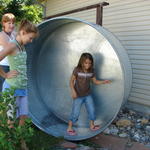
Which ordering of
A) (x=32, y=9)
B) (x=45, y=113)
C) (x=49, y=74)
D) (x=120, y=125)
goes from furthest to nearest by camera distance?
(x=32, y=9), (x=49, y=74), (x=45, y=113), (x=120, y=125)

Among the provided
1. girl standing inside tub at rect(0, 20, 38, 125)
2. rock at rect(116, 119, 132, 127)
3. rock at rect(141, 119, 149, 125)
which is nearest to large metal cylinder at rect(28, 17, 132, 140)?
rock at rect(116, 119, 132, 127)

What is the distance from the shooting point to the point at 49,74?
578 centimetres

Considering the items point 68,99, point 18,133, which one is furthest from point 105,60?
point 18,133

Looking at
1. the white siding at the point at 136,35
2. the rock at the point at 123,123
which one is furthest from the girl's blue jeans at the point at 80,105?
the white siding at the point at 136,35

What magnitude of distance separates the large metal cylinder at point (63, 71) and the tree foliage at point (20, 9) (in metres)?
7.99

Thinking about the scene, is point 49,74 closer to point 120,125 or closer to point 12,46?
point 120,125

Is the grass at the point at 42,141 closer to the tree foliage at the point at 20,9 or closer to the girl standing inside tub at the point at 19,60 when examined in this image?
the girl standing inside tub at the point at 19,60

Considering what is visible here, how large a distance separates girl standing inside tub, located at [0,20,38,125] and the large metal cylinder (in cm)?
126

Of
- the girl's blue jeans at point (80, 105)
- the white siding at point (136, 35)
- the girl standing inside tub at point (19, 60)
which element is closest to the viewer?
the girl standing inside tub at point (19, 60)

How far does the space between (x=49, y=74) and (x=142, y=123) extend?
2.14 m

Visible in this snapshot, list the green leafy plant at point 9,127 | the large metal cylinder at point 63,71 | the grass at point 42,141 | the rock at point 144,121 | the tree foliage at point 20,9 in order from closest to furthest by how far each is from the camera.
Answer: the green leafy plant at point 9,127 < the grass at point 42,141 < the large metal cylinder at point 63,71 < the rock at point 144,121 < the tree foliage at point 20,9

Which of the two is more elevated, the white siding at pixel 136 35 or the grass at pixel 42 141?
the white siding at pixel 136 35

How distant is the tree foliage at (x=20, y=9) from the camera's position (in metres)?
13.0

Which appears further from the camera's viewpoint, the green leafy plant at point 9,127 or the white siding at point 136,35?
the white siding at point 136,35
